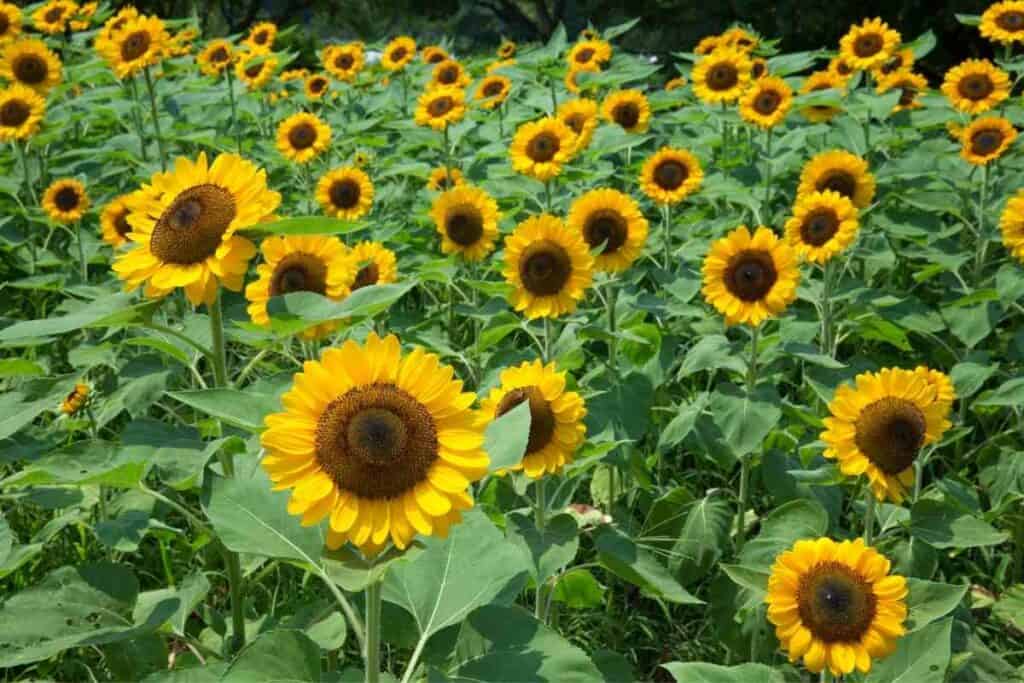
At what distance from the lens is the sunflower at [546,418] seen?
2.23 metres

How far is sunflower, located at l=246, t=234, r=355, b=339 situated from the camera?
2.44 m

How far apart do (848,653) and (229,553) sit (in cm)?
122

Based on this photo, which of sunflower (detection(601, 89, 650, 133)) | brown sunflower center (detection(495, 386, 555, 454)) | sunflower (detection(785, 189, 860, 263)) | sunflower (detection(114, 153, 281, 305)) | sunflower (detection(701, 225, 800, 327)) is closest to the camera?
sunflower (detection(114, 153, 281, 305))

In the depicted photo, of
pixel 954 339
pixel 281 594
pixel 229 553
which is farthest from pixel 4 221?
pixel 954 339

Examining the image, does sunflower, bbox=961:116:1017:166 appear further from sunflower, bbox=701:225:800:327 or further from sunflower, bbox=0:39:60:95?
sunflower, bbox=0:39:60:95

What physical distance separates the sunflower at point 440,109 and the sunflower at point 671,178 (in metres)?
1.40

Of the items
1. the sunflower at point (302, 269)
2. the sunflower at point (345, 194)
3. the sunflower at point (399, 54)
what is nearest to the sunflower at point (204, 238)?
the sunflower at point (302, 269)

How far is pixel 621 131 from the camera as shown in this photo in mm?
4594

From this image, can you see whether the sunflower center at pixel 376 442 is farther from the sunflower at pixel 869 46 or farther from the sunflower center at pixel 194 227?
the sunflower at pixel 869 46

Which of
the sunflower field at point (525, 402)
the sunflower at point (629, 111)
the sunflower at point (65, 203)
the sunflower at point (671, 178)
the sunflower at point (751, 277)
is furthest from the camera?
the sunflower at point (629, 111)

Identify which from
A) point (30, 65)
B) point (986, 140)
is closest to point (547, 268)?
point (986, 140)

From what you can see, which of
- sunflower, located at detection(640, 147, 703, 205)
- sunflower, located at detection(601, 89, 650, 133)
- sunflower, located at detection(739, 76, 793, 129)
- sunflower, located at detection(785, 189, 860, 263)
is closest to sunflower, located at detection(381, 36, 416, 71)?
sunflower, located at detection(601, 89, 650, 133)

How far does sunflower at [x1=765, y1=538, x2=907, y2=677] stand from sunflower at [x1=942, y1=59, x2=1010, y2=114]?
126 inches

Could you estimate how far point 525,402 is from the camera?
151 centimetres
